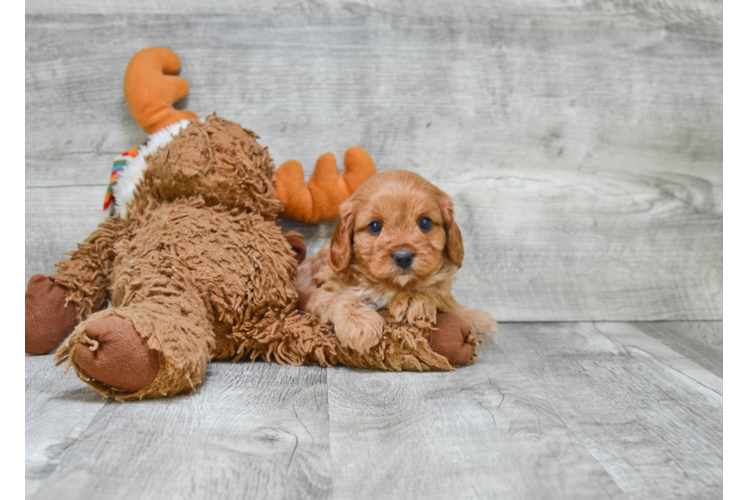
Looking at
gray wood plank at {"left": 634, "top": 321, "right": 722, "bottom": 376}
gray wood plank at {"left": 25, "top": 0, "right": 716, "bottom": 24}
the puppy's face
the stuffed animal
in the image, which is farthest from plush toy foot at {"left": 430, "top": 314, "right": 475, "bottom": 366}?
gray wood plank at {"left": 25, "top": 0, "right": 716, "bottom": 24}

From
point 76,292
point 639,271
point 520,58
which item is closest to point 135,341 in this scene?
point 76,292

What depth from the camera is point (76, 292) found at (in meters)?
1.66

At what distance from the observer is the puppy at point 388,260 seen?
4.85 ft

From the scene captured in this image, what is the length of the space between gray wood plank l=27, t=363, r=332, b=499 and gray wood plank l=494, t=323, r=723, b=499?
20.0 inches

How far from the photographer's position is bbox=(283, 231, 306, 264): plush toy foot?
1810mm

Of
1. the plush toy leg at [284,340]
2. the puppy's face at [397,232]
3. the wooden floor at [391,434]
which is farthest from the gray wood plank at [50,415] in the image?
the puppy's face at [397,232]

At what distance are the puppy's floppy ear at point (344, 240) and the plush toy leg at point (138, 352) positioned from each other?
0.37 metres

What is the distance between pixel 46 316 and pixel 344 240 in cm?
78

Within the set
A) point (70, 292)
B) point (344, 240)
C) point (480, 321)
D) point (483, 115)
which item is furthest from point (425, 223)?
point (70, 292)

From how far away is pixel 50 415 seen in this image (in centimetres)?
124

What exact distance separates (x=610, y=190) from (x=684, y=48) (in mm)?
512

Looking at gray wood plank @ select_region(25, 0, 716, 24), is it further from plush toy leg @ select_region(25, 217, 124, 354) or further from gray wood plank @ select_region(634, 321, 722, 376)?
gray wood plank @ select_region(634, 321, 722, 376)

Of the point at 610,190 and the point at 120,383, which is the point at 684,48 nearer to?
the point at 610,190

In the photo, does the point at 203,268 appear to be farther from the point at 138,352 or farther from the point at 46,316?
the point at 46,316
